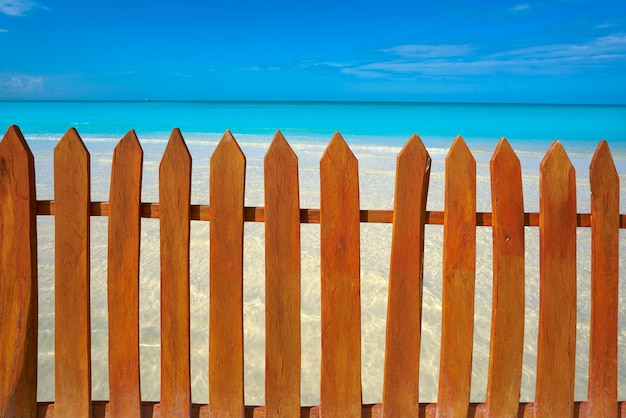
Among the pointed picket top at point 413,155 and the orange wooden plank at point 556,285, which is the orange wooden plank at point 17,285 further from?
the orange wooden plank at point 556,285

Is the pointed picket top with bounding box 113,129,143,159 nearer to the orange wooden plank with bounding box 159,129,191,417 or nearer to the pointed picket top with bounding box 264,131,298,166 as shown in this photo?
the orange wooden plank with bounding box 159,129,191,417

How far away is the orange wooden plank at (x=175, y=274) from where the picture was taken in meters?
2.50

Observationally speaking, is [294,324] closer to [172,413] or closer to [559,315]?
[172,413]

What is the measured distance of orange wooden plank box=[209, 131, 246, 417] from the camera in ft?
8.16

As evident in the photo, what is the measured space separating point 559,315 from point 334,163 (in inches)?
52.9

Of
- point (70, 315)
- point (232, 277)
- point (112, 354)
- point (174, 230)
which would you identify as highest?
point (174, 230)

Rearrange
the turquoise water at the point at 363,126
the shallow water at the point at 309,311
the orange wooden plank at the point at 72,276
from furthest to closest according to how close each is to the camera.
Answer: the turquoise water at the point at 363,126
the shallow water at the point at 309,311
the orange wooden plank at the point at 72,276

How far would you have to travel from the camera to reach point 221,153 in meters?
2.48

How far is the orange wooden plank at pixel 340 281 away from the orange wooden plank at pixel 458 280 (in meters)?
0.42

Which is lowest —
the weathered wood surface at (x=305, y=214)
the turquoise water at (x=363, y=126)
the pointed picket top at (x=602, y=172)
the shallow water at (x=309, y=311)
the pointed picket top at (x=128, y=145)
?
the shallow water at (x=309, y=311)

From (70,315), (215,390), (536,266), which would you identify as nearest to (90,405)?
(70,315)

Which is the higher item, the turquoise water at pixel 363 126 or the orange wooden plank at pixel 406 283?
the turquoise water at pixel 363 126

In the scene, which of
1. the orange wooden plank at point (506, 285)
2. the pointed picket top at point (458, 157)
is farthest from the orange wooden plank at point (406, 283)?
the orange wooden plank at point (506, 285)

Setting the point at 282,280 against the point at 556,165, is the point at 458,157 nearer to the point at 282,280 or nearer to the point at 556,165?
the point at 556,165
